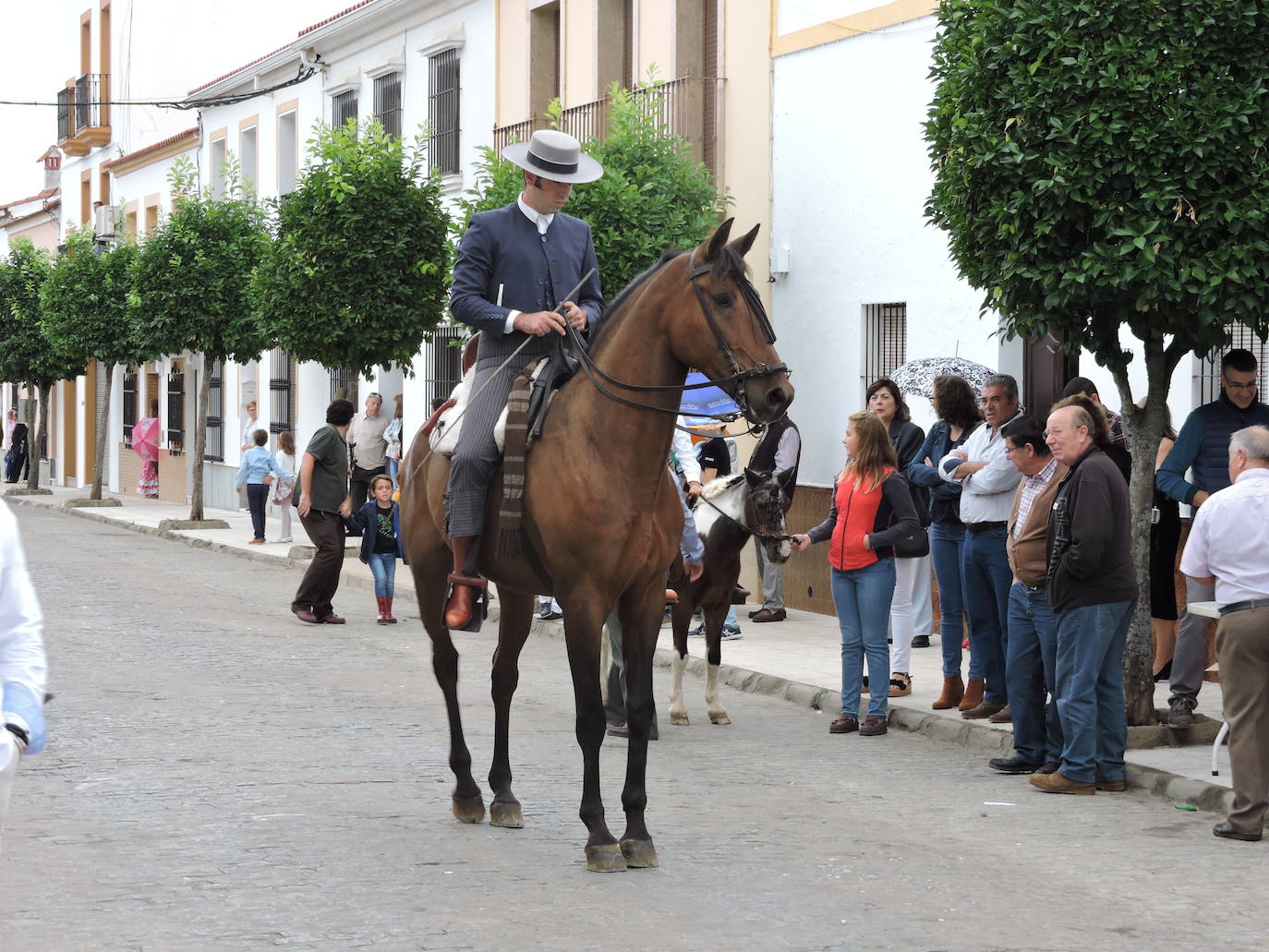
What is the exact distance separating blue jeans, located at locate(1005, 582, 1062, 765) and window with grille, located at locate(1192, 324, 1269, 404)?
4.07 metres

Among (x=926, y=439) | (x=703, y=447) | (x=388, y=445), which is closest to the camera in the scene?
(x=926, y=439)

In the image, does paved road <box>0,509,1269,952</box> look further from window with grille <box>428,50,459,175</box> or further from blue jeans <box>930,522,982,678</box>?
window with grille <box>428,50,459,175</box>

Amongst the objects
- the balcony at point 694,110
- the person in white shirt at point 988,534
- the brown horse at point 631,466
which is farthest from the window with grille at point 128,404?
the brown horse at point 631,466

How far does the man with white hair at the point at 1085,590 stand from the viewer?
810 centimetres

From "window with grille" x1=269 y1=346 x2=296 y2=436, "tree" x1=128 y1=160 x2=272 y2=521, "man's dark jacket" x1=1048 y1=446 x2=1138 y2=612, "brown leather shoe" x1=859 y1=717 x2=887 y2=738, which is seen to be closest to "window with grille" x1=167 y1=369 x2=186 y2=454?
"window with grille" x1=269 y1=346 x2=296 y2=436

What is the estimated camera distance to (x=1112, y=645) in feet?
27.6

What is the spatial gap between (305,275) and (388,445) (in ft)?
8.02

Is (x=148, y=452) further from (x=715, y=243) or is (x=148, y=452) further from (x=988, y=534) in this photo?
(x=715, y=243)

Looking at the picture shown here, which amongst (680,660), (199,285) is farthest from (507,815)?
(199,285)

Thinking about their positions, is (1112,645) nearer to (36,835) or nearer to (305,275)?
(36,835)

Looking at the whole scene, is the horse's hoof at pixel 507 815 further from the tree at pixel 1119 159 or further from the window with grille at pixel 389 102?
the window with grille at pixel 389 102

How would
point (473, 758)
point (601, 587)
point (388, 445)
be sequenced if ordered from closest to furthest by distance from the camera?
1. point (601, 587)
2. point (473, 758)
3. point (388, 445)

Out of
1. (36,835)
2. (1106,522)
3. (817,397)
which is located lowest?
(36,835)

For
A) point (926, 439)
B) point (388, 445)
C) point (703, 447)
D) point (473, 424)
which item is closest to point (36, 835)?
point (473, 424)
